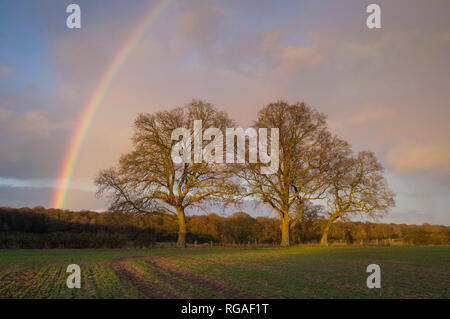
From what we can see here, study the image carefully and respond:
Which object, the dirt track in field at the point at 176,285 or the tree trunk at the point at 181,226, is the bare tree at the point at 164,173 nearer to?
the tree trunk at the point at 181,226

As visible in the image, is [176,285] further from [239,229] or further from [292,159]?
[239,229]

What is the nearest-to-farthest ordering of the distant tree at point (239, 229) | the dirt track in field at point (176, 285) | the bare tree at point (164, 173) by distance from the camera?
the dirt track in field at point (176, 285), the bare tree at point (164, 173), the distant tree at point (239, 229)

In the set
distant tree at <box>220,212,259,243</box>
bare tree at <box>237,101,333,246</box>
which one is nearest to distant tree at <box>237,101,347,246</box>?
bare tree at <box>237,101,333,246</box>

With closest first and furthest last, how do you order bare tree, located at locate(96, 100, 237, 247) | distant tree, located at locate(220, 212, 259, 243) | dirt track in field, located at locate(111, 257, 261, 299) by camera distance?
dirt track in field, located at locate(111, 257, 261, 299) → bare tree, located at locate(96, 100, 237, 247) → distant tree, located at locate(220, 212, 259, 243)

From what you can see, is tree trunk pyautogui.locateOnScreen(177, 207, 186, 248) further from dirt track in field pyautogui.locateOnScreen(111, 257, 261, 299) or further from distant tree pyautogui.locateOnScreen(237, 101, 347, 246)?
dirt track in field pyautogui.locateOnScreen(111, 257, 261, 299)

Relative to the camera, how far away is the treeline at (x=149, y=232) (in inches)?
1220

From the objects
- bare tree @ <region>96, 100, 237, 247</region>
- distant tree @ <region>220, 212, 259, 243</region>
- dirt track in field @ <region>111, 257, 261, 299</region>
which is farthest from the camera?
distant tree @ <region>220, 212, 259, 243</region>

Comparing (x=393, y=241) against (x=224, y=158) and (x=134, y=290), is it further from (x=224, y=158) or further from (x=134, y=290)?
(x=134, y=290)

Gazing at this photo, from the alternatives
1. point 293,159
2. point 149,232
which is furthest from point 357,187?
point 149,232

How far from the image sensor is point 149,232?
4922 cm

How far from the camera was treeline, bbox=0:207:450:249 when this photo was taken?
102 feet

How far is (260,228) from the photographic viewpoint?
4866 cm

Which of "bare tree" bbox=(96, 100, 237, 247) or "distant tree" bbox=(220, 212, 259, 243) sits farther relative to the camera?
"distant tree" bbox=(220, 212, 259, 243)

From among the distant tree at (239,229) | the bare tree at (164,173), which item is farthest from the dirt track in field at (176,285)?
the distant tree at (239,229)
